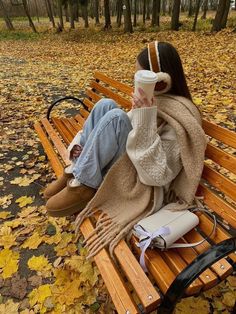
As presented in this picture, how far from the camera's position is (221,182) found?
6.43 ft

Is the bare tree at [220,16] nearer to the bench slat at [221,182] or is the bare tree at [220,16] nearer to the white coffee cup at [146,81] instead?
the bench slat at [221,182]

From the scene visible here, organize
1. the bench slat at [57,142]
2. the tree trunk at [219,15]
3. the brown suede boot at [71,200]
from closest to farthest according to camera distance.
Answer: the brown suede boot at [71,200] → the bench slat at [57,142] → the tree trunk at [219,15]

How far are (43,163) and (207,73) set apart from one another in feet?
17.6

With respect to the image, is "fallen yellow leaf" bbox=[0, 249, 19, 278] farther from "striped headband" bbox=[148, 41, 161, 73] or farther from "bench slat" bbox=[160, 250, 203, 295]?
"striped headband" bbox=[148, 41, 161, 73]

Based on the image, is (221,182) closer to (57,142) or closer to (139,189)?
(139,189)

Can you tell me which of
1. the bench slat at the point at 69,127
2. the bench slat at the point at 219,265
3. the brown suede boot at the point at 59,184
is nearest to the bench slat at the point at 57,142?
the bench slat at the point at 69,127

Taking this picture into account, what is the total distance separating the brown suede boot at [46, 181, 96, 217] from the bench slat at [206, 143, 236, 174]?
87cm

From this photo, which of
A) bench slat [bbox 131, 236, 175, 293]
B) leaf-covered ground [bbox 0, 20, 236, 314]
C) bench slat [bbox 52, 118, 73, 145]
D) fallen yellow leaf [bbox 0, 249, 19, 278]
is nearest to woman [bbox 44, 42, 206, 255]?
bench slat [bbox 131, 236, 175, 293]

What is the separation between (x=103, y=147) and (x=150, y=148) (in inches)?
15.8

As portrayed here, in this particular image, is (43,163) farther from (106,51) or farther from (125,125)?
(106,51)

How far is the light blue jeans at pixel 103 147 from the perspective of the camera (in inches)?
82.2

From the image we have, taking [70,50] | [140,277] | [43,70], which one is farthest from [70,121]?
[70,50]

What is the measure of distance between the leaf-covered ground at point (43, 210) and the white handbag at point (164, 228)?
2.07 feet

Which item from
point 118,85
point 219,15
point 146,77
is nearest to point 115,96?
point 118,85
